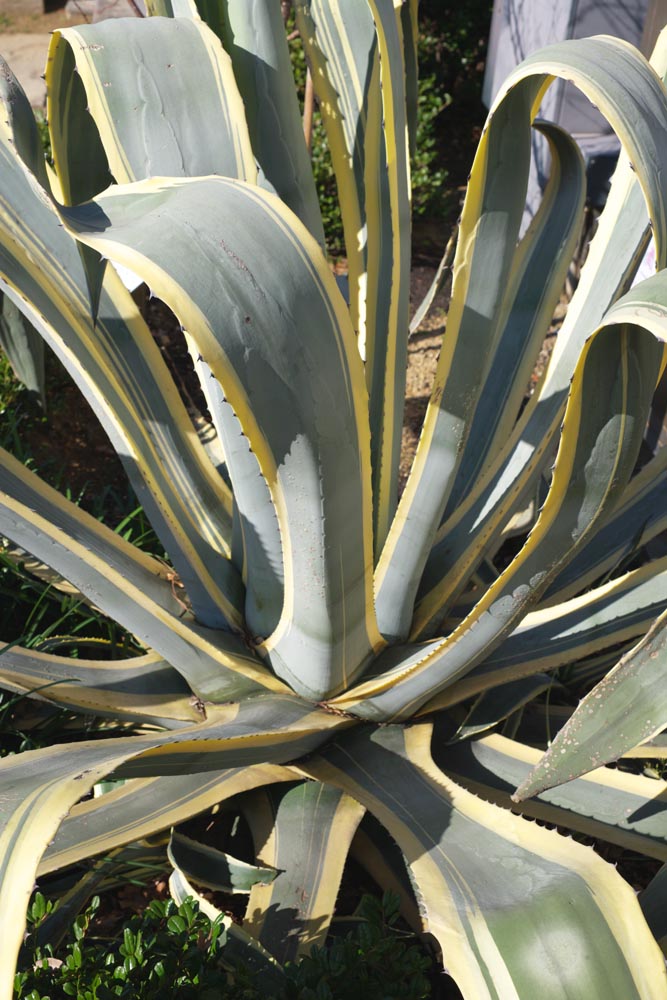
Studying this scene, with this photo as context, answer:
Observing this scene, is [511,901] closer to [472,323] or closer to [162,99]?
[472,323]

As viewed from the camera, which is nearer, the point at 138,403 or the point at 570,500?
the point at 570,500

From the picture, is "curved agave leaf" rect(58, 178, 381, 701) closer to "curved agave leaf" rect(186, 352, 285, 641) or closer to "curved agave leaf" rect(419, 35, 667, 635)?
"curved agave leaf" rect(186, 352, 285, 641)

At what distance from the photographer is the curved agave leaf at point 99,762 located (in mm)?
837

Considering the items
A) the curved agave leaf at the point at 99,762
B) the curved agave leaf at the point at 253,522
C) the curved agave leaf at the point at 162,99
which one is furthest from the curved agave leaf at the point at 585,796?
the curved agave leaf at the point at 162,99

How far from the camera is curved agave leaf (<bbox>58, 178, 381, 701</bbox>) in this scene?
77 cm

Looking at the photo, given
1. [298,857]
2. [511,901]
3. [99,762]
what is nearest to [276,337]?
[99,762]

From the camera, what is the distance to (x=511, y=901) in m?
1.00

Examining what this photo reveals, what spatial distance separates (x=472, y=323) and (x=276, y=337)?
54 cm

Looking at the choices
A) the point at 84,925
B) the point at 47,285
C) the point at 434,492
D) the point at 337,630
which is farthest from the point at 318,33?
the point at 84,925

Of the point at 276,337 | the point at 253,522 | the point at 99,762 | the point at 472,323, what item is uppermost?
the point at 276,337

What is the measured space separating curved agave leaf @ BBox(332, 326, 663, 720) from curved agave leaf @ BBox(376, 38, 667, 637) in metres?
0.13

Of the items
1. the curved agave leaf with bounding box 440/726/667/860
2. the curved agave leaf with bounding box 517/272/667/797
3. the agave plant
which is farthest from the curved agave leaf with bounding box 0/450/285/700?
the curved agave leaf with bounding box 517/272/667/797

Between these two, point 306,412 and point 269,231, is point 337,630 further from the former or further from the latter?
point 269,231

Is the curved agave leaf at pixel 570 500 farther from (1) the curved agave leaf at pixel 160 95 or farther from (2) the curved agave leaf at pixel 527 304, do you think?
(1) the curved agave leaf at pixel 160 95
